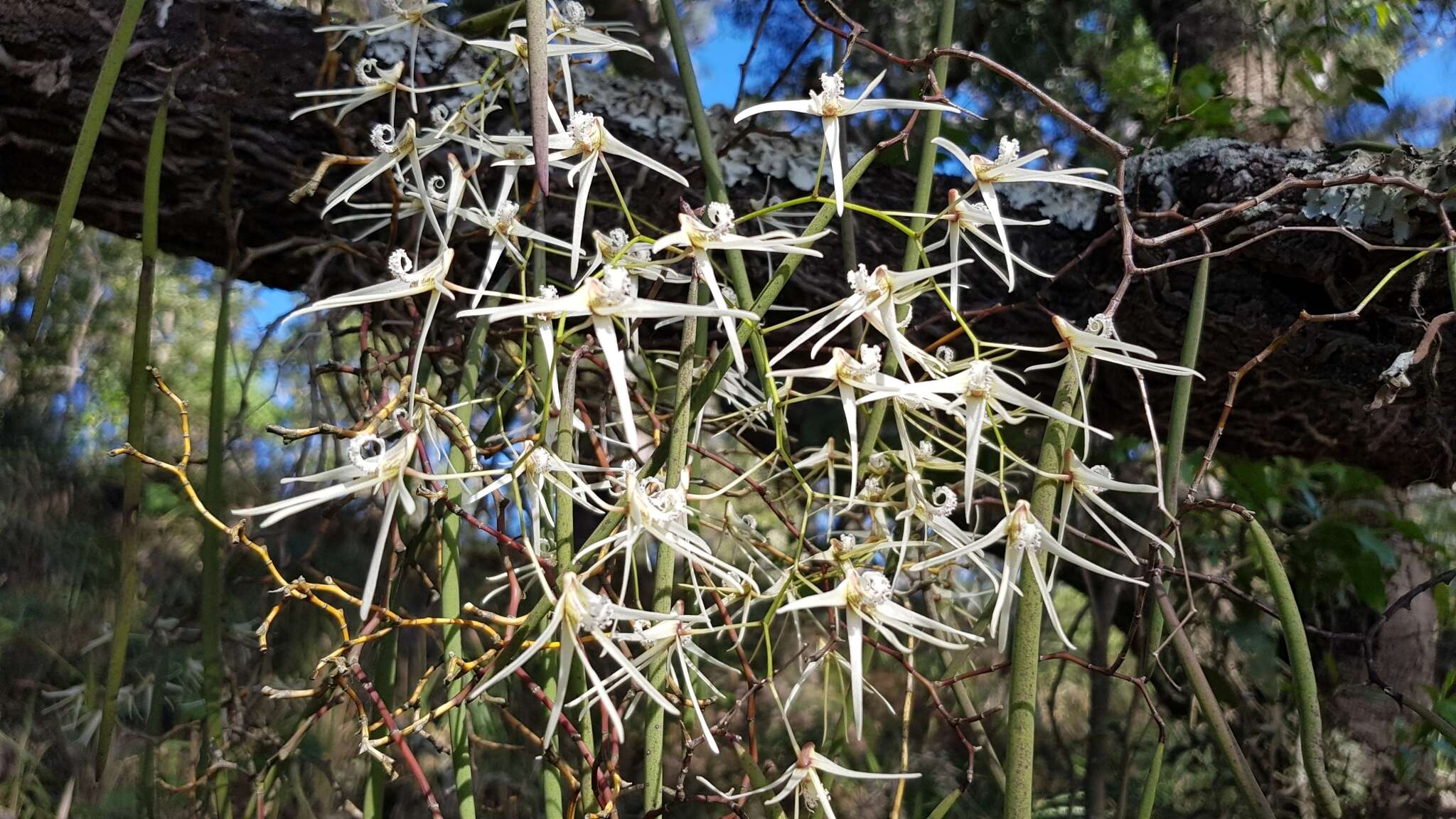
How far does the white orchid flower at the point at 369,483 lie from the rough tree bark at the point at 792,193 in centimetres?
43

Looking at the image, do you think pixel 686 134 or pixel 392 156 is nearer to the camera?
pixel 392 156

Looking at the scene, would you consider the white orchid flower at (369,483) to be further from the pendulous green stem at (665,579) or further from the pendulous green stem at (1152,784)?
the pendulous green stem at (1152,784)

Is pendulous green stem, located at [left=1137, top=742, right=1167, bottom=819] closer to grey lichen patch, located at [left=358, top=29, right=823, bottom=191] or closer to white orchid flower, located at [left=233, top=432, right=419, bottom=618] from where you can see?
white orchid flower, located at [left=233, top=432, right=419, bottom=618]

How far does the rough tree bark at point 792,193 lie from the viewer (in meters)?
0.84

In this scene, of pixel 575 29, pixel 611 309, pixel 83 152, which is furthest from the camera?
pixel 575 29

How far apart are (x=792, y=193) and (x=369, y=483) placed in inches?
23.2

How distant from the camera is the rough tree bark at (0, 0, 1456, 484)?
841 mm

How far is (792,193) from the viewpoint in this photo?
3.01 feet

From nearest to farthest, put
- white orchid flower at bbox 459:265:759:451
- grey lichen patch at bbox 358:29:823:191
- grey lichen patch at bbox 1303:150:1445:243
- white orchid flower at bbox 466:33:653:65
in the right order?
white orchid flower at bbox 459:265:759:451, white orchid flower at bbox 466:33:653:65, grey lichen patch at bbox 1303:150:1445:243, grey lichen patch at bbox 358:29:823:191

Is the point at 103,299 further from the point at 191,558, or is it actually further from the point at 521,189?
the point at 521,189

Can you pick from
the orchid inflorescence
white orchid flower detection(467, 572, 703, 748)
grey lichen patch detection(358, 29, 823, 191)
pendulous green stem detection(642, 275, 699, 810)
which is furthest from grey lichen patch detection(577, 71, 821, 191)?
white orchid flower detection(467, 572, 703, 748)

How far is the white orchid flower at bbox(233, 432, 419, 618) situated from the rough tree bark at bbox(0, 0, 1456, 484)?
426 mm

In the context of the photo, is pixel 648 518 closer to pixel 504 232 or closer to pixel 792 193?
pixel 504 232

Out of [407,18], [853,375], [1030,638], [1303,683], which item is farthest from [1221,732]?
[407,18]
